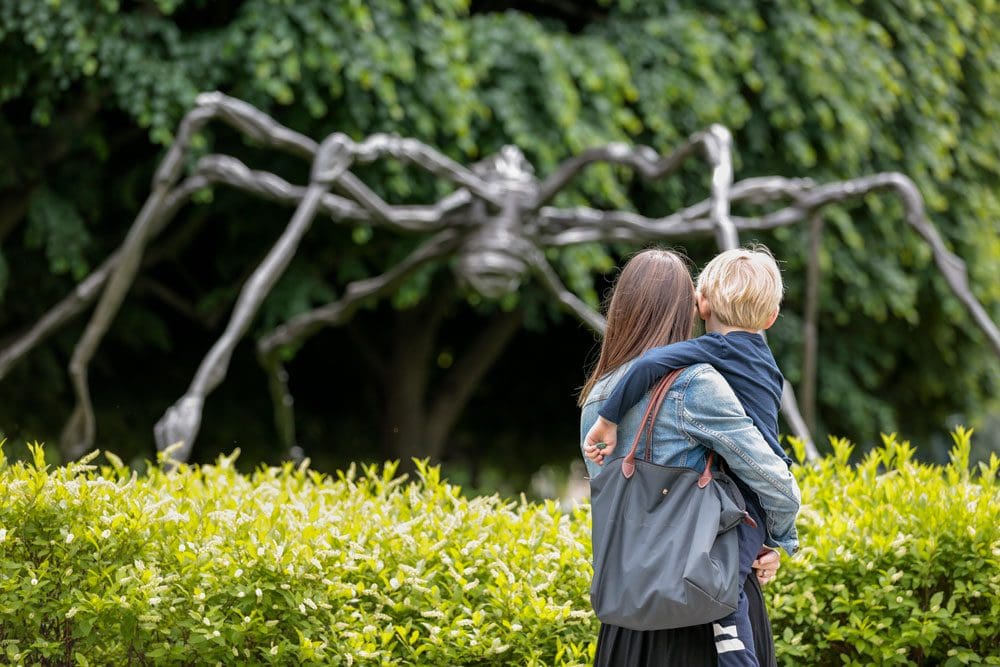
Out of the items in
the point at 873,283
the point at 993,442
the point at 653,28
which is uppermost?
the point at 653,28

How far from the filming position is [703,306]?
2.74m

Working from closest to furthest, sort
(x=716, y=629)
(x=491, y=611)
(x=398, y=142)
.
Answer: (x=716, y=629)
(x=491, y=611)
(x=398, y=142)

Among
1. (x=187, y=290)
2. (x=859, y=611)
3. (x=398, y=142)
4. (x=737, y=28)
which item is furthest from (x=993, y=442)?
(x=859, y=611)

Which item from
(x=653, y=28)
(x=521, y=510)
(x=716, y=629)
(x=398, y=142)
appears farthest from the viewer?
(x=653, y=28)

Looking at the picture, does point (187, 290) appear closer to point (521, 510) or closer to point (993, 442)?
point (521, 510)

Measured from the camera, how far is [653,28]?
30.0 feet

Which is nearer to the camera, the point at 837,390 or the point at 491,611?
the point at 491,611

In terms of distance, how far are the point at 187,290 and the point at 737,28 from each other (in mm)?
4742

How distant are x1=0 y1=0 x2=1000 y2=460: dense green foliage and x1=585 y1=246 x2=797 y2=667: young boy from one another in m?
5.47

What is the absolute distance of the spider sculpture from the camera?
586 cm

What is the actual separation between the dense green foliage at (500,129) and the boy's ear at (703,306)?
17.6 feet

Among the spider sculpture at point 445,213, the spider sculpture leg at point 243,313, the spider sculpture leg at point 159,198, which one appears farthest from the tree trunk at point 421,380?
the spider sculpture leg at point 243,313

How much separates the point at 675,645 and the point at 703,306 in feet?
2.26

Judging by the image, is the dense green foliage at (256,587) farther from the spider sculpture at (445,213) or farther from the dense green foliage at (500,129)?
the dense green foliage at (500,129)
